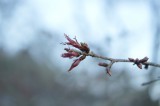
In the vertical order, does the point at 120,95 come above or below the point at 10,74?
below

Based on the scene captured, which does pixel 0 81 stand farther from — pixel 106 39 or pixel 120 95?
pixel 120 95

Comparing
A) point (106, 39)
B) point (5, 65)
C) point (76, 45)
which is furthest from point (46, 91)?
point (76, 45)

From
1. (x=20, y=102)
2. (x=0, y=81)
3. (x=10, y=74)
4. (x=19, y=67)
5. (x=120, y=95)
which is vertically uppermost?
(x=19, y=67)

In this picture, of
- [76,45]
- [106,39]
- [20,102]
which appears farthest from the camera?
[20,102]

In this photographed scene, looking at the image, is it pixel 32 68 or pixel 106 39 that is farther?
pixel 32 68

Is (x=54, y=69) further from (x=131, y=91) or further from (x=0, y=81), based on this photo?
(x=131, y=91)

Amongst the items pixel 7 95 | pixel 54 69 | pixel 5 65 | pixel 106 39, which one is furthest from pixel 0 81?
pixel 106 39

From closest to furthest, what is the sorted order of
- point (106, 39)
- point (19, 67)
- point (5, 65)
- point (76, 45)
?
point (76, 45), point (106, 39), point (5, 65), point (19, 67)

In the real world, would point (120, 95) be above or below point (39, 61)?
below

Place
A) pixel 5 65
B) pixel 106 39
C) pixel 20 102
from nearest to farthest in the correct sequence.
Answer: pixel 106 39 → pixel 20 102 → pixel 5 65
